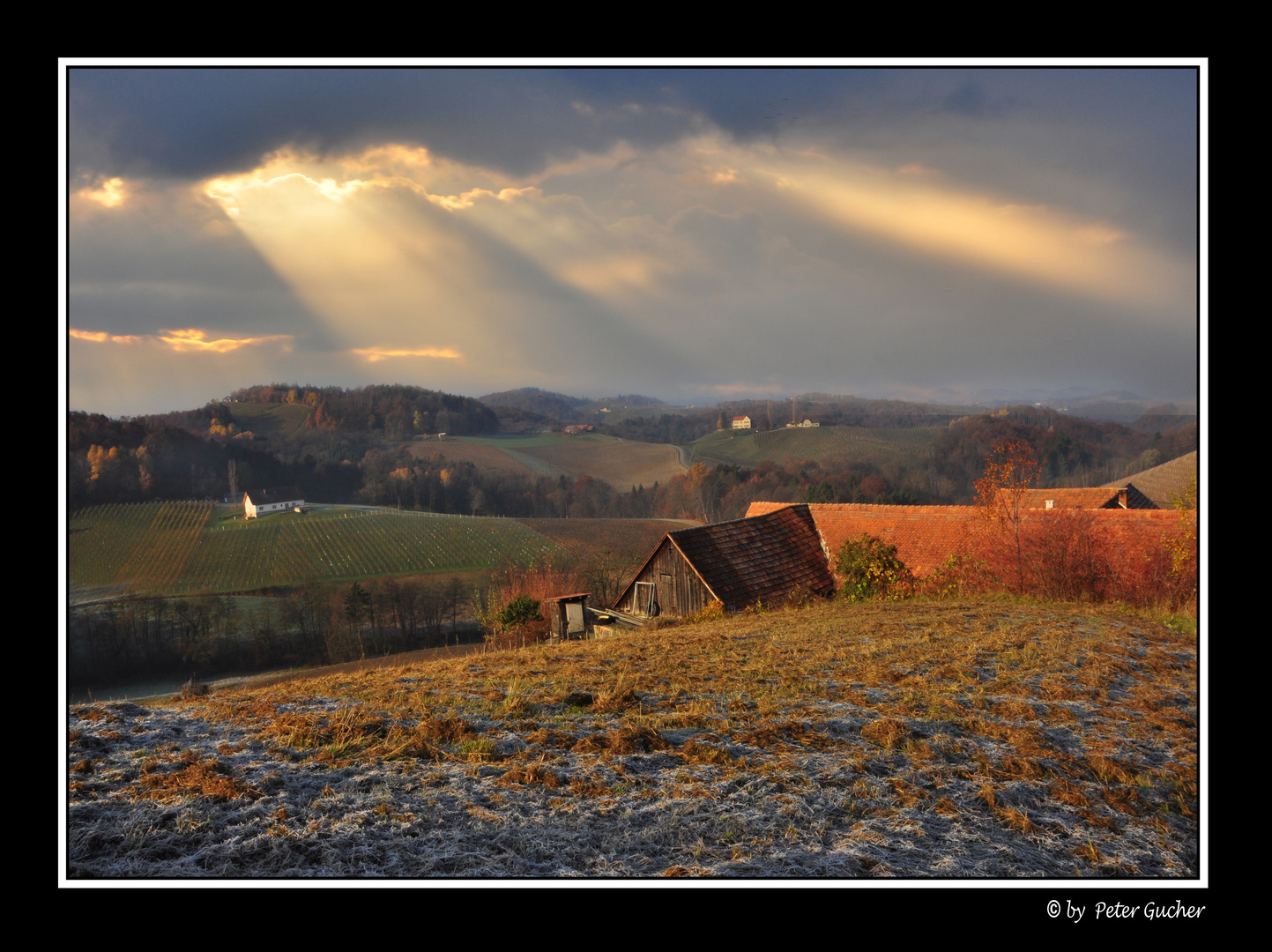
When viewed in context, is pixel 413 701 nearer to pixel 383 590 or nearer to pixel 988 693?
pixel 988 693

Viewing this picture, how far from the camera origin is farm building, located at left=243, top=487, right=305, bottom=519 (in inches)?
2381

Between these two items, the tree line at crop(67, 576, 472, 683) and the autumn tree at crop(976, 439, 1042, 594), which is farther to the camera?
the tree line at crop(67, 576, 472, 683)

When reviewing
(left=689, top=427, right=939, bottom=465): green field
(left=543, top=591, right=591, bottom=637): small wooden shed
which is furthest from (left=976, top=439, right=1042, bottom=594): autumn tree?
(left=689, top=427, right=939, bottom=465): green field

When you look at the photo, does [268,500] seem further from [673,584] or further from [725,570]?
[725,570]

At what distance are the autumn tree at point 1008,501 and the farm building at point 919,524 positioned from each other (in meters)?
0.63

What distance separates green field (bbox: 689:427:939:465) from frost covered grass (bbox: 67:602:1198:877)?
238 feet

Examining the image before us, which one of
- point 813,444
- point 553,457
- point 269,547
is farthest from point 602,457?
point 269,547

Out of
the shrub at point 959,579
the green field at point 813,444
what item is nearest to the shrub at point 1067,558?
the shrub at point 959,579

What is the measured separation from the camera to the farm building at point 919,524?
12.1 meters

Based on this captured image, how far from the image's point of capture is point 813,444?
276ft

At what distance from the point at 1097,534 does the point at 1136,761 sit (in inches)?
384

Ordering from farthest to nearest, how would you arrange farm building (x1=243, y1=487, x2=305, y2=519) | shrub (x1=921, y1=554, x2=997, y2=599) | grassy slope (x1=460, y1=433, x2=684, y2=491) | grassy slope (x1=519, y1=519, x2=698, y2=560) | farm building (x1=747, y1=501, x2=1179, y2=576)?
grassy slope (x1=460, y1=433, x2=684, y2=491) → farm building (x1=243, y1=487, x2=305, y2=519) → grassy slope (x1=519, y1=519, x2=698, y2=560) → shrub (x1=921, y1=554, x2=997, y2=599) → farm building (x1=747, y1=501, x2=1179, y2=576)

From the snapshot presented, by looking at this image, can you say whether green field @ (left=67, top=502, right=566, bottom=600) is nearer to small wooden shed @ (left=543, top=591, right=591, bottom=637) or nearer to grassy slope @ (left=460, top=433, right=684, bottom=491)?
grassy slope @ (left=460, top=433, right=684, bottom=491)
